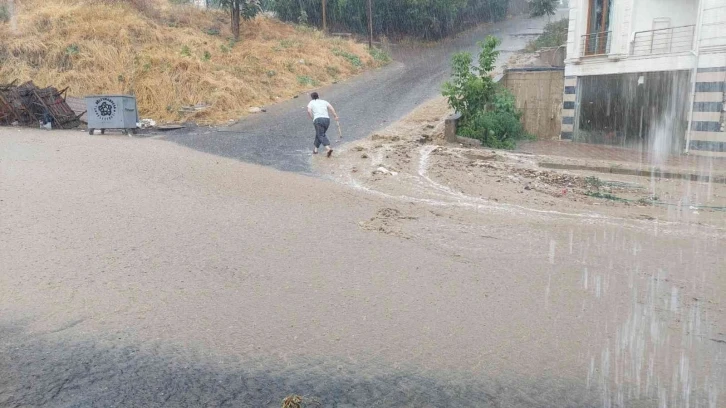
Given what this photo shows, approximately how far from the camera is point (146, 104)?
758 inches

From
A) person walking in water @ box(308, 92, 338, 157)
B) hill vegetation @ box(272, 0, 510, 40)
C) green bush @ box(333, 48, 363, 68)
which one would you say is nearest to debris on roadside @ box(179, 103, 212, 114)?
person walking in water @ box(308, 92, 338, 157)

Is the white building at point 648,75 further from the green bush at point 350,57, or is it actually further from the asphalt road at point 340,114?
the green bush at point 350,57

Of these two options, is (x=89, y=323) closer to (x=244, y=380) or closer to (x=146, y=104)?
(x=244, y=380)

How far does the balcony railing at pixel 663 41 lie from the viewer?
17422mm

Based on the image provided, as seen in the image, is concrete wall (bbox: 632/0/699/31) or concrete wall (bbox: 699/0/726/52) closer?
concrete wall (bbox: 699/0/726/52)

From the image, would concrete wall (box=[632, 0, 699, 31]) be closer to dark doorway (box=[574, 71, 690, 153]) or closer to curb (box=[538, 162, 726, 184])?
dark doorway (box=[574, 71, 690, 153])

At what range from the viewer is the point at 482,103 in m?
16.9

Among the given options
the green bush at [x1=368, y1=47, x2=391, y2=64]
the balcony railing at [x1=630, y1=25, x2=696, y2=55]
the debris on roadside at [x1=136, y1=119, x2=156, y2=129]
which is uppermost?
the green bush at [x1=368, y1=47, x2=391, y2=64]

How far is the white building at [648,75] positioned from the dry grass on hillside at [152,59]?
11.0 meters

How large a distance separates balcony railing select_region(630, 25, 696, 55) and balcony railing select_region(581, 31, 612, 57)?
2.79 feet

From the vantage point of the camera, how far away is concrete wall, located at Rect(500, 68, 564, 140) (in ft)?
65.2

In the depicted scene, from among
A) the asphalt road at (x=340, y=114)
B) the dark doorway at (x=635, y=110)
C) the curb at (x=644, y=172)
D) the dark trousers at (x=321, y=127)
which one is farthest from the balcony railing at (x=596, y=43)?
the dark trousers at (x=321, y=127)

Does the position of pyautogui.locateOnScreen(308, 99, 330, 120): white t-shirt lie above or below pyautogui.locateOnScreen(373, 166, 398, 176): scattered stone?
above

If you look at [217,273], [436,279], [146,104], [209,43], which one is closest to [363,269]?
[436,279]
